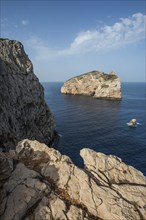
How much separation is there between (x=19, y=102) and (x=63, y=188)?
39233 mm

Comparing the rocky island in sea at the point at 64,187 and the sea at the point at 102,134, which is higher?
the rocky island in sea at the point at 64,187

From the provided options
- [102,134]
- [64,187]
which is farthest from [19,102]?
[102,134]

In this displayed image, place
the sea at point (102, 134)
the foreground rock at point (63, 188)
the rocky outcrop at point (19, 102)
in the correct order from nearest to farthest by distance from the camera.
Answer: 1. the foreground rock at point (63, 188)
2. the rocky outcrop at point (19, 102)
3. the sea at point (102, 134)

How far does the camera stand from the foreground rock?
21.1 m

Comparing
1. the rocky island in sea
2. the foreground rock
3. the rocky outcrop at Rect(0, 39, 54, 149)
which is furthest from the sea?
the foreground rock

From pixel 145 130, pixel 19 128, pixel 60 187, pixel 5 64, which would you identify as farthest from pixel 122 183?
pixel 145 130

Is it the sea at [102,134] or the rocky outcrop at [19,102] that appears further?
the sea at [102,134]

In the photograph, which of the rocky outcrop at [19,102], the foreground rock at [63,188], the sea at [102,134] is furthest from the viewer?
the sea at [102,134]

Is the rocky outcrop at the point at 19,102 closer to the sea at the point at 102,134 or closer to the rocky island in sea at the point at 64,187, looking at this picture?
the sea at the point at 102,134

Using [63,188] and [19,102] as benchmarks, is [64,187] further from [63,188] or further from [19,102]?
[19,102]

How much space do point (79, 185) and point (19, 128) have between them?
117 feet

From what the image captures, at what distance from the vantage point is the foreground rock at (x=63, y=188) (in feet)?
69.1

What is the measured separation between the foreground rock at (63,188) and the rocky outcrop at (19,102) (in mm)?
22374

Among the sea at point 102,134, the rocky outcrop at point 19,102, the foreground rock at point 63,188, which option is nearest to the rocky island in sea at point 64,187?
the foreground rock at point 63,188
